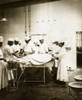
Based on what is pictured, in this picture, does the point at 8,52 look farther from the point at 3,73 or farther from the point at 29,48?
the point at 29,48

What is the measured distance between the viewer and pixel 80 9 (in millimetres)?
7777

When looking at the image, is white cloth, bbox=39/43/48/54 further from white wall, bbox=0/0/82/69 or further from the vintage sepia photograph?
white wall, bbox=0/0/82/69

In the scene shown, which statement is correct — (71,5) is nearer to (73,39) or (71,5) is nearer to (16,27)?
(73,39)

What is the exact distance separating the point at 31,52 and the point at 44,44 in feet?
3.01

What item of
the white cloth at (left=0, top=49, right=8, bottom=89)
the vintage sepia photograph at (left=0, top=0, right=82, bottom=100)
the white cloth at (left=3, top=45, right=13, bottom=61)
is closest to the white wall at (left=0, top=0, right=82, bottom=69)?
the vintage sepia photograph at (left=0, top=0, right=82, bottom=100)

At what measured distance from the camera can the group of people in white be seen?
559 centimetres

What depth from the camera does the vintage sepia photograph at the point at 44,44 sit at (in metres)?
5.98

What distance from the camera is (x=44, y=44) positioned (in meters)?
7.62

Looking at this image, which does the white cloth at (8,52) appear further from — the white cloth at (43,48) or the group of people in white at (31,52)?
the white cloth at (43,48)

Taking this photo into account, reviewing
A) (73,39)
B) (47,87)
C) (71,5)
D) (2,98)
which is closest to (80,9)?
(71,5)

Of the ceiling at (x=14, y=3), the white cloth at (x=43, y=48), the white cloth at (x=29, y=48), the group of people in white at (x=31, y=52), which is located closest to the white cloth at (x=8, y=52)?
the group of people in white at (x=31, y=52)

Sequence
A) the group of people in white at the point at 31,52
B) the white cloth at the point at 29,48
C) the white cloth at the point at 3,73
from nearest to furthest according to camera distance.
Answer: the white cloth at the point at 3,73 → the group of people in white at the point at 31,52 → the white cloth at the point at 29,48

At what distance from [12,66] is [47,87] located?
1395 millimetres

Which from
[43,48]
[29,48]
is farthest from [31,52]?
[43,48]
